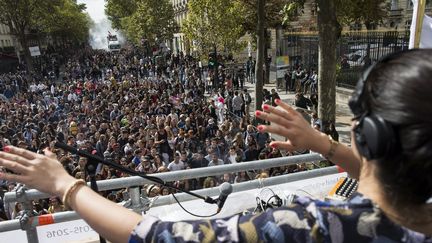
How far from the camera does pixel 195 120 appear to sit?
48.1ft

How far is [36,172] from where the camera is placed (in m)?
1.38

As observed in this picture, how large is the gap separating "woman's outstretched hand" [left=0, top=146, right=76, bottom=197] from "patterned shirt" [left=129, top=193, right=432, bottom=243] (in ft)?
1.10

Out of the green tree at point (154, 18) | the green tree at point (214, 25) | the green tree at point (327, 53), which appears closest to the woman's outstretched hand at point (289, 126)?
the green tree at point (327, 53)

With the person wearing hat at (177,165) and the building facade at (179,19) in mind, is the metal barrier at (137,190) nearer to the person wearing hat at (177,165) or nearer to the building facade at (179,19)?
the person wearing hat at (177,165)

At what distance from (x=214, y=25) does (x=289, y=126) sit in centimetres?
2597

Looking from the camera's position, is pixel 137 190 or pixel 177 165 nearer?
pixel 137 190

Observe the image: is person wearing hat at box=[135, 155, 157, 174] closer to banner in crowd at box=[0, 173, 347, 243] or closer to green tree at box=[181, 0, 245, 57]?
banner in crowd at box=[0, 173, 347, 243]

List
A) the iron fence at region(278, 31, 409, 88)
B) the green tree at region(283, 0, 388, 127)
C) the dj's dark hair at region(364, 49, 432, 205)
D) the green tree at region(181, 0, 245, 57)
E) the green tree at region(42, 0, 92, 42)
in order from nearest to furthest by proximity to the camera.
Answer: the dj's dark hair at region(364, 49, 432, 205), the green tree at region(283, 0, 388, 127), the iron fence at region(278, 31, 409, 88), the green tree at region(181, 0, 245, 57), the green tree at region(42, 0, 92, 42)

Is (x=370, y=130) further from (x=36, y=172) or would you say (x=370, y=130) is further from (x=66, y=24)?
(x=66, y=24)

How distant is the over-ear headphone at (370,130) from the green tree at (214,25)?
25619 millimetres

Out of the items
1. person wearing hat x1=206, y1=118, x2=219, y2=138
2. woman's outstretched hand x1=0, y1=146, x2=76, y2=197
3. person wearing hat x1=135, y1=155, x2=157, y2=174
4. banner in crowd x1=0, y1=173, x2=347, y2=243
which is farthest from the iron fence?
woman's outstretched hand x1=0, y1=146, x2=76, y2=197

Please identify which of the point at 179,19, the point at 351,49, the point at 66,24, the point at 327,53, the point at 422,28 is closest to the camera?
the point at 422,28

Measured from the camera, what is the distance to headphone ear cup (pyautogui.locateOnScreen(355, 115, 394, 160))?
42.3 inches

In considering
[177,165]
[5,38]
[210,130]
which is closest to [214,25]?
[210,130]
